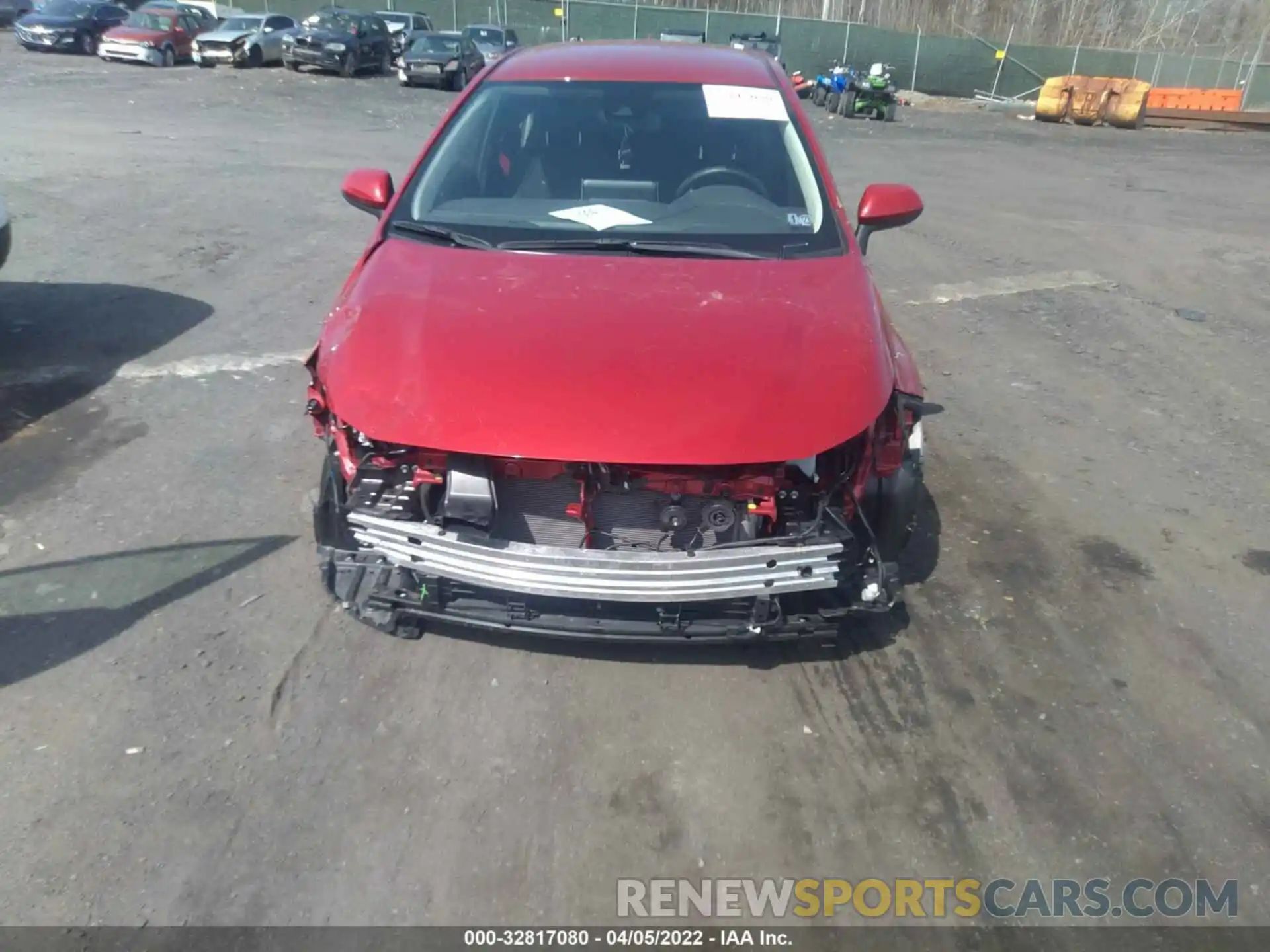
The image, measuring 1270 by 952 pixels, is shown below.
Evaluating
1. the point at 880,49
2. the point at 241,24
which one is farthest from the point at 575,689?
the point at 880,49

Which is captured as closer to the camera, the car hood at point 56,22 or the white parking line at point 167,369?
the white parking line at point 167,369

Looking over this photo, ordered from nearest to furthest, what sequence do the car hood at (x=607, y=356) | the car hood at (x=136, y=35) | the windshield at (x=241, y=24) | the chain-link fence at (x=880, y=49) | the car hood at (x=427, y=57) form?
1. the car hood at (x=607, y=356)
2. the car hood at (x=427, y=57)
3. the car hood at (x=136, y=35)
4. the windshield at (x=241, y=24)
5. the chain-link fence at (x=880, y=49)

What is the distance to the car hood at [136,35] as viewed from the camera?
25938 mm

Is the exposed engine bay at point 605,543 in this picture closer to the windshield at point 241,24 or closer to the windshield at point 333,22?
the windshield at point 333,22

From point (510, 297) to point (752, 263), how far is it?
0.95 m

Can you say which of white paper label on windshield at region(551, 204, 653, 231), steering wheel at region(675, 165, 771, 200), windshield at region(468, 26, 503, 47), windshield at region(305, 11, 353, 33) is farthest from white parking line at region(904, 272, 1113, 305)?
windshield at region(468, 26, 503, 47)

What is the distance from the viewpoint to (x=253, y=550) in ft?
13.6

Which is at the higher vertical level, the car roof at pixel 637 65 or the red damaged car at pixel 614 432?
the car roof at pixel 637 65

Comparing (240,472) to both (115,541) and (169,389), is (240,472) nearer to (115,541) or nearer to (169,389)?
(115,541)

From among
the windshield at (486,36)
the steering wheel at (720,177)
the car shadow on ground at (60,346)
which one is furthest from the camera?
the windshield at (486,36)

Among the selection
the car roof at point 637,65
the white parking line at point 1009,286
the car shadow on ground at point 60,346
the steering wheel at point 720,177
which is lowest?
the white parking line at point 1009,286

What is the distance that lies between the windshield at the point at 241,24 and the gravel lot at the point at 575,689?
23131 millimetres

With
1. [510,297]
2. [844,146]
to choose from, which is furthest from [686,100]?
[844,146]

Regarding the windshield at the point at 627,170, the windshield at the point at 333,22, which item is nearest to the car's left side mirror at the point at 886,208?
the windshield at the point at 627,170
